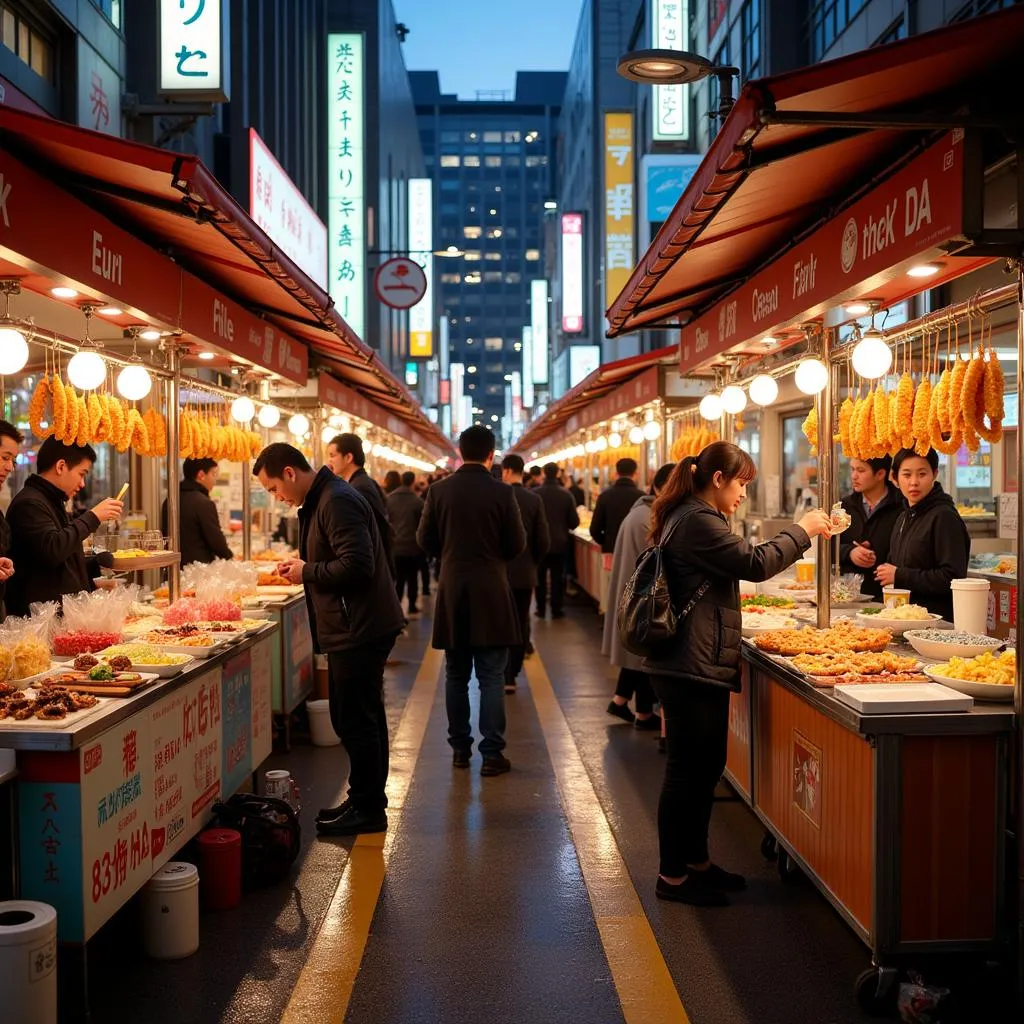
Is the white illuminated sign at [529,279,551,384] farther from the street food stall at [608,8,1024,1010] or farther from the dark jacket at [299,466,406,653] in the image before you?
the dark jacket at [299,466,406,653]

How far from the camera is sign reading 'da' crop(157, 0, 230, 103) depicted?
11852 millimetres

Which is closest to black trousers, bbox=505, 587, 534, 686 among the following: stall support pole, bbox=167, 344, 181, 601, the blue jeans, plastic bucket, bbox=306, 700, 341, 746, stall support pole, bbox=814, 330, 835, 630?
plastic bucket, bbox=306, 700, 341, 746

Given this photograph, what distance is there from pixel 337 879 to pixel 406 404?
43.1 ft

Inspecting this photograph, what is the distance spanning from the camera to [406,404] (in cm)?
1814

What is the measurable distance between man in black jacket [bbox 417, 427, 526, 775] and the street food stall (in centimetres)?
175

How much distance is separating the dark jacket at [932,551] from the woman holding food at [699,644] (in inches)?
76.8

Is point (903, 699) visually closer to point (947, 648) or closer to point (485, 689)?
point (947, 648)

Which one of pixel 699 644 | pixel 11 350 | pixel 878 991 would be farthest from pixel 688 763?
pixel 11 350

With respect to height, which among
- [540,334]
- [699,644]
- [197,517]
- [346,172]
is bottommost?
[699,644]

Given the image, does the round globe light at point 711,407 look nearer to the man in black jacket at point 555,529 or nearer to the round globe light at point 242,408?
the round globe light at point 242,408

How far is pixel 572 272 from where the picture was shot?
45.1 meters

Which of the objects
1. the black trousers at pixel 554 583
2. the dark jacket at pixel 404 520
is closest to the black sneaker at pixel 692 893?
the dark jacket at pixel 404 520

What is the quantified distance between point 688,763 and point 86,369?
152 inches

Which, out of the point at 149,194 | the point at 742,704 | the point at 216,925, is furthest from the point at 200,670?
the point at 742,704
